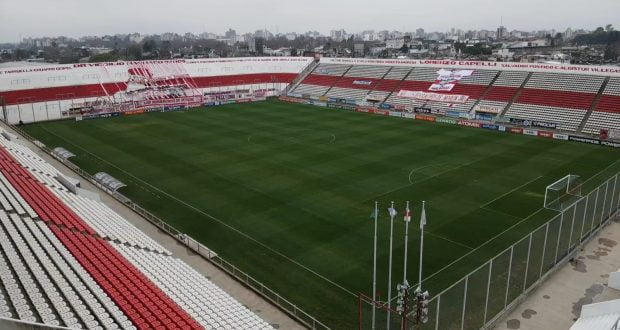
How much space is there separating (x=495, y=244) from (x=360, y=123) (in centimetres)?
3114

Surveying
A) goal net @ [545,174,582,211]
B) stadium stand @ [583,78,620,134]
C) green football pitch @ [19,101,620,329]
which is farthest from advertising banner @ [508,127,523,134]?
goal net @ [545,174,582,211]

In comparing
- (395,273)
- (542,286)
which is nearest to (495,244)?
(542,286)

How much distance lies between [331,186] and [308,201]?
297cm

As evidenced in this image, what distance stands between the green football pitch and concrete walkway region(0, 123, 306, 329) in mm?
1153

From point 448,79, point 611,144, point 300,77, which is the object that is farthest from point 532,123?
point 300,77

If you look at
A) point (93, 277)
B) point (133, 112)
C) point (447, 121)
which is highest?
point (133, 112)

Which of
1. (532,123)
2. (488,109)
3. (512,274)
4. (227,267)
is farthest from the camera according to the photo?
(488,109)

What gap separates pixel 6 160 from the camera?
31.3 meters

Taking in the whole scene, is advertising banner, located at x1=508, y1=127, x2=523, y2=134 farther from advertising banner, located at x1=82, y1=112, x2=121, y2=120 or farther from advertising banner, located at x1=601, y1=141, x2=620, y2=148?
advertising banner, located at x1=82, y1=112, x2=121, y2=120

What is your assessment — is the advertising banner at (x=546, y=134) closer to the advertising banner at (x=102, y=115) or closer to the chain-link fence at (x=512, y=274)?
the chain-link fence at (x=512, y=274)

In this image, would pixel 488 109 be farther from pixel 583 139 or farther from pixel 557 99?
pixel 583 139

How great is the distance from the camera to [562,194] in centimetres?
2670

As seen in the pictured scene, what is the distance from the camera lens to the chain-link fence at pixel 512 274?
14.8m

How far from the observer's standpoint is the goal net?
84.4 feet
